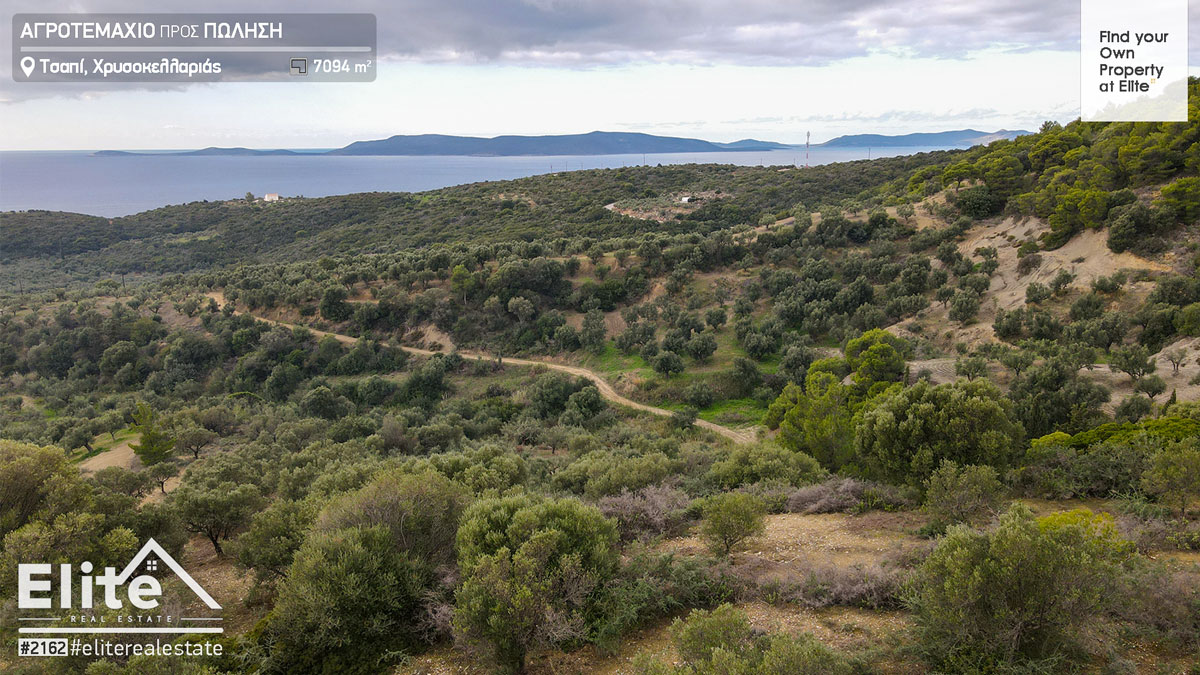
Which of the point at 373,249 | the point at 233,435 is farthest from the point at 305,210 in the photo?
the point at 233,435

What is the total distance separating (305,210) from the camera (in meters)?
85.2

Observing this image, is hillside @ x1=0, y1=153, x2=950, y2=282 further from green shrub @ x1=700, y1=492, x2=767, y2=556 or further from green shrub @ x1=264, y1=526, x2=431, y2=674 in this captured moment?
green shrub @ x1=264, y1=526, x2=431, y2=674

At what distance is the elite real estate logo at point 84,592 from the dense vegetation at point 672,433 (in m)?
0.35

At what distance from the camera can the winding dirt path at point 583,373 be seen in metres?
25.9

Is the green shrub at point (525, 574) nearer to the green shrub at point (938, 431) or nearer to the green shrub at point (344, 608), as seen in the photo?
the green shrub at point (344, 608)

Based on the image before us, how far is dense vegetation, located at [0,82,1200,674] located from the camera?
23.8 feet

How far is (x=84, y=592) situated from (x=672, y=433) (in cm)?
1997

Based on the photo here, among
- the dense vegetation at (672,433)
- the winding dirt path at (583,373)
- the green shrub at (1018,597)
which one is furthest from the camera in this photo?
the winding dirt path at (583,373)

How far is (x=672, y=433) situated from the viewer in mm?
25469

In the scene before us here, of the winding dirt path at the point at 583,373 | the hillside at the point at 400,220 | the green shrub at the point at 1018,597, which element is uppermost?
the hillside at the point at 400,220

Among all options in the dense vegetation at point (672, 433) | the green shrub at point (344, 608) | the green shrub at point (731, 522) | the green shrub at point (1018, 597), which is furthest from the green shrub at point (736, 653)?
the green shrub at point (344, 608)

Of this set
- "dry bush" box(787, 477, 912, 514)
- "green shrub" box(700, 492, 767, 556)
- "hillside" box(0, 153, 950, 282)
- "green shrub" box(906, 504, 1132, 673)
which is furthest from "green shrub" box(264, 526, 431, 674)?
"hillside" box(0, 153, 950, 282)

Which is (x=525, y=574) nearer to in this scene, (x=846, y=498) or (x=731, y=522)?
(x=731, y=522)

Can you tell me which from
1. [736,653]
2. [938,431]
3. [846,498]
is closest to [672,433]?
[846,498]
